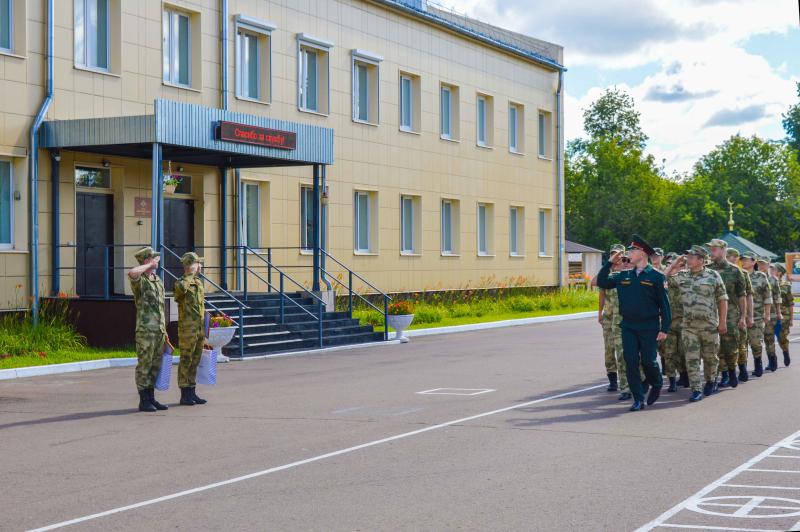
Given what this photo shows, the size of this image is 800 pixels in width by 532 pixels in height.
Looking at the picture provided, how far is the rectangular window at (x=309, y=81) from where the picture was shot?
92.0 ft

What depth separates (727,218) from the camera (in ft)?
268

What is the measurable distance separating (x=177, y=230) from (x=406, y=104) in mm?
9968

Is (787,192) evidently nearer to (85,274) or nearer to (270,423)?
(85,274)

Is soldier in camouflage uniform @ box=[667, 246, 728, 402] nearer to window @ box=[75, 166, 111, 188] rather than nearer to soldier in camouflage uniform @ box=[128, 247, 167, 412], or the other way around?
soldier in camouflage uniform @ box=[128, 247, 167, 412]

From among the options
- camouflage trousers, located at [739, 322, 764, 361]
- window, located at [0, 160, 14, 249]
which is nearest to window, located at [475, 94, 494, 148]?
window, located at [0, 160, 14, 249]

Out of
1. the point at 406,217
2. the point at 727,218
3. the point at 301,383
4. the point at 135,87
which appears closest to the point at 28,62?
the point at 135,87

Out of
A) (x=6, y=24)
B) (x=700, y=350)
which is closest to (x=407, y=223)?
(x=6, y=24)

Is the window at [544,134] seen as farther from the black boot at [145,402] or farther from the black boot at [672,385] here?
the black boot at [145,402]

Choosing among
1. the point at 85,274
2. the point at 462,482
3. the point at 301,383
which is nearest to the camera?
the point at 462,482

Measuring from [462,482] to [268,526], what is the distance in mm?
1874

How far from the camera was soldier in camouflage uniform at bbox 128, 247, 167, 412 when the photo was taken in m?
12.7

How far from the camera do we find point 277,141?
22.7 m

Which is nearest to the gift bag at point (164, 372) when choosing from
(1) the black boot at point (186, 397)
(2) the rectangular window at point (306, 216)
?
(1) the black boot at point (186, 397)

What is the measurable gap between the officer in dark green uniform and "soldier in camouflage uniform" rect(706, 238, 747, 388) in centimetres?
242
